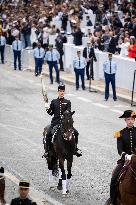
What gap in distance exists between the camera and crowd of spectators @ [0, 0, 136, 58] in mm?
38406

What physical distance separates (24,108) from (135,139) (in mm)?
15195

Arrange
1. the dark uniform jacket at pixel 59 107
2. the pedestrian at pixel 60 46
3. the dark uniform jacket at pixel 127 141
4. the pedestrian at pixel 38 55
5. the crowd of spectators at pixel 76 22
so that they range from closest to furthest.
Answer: the dark uniform jacket at pixel 127 141 → the dark uniform jacket at pixel 59 107 → the crowd of spectators at pixel 76 22 → the pedestrian at pixel 38 55 → the pedestrian at pixel 60 46

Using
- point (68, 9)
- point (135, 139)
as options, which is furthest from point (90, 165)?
point (68, 9)

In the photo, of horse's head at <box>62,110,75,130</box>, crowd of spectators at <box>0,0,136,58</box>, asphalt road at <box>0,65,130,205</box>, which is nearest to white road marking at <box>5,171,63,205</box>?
asphalt road at <box>0,65,130,205</box>

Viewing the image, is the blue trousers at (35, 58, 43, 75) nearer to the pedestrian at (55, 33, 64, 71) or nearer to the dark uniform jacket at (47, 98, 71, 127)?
the pedestrian at (55, 33, 64, 71)

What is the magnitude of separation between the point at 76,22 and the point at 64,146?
25.7 metres

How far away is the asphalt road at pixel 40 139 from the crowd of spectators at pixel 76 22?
11.1 feet

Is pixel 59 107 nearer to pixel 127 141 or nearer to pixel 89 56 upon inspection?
pixel 127 141

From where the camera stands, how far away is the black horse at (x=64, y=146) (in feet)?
58.2

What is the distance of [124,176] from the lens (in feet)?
48.5

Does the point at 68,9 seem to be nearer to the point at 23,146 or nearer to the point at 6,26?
the point at 6,26

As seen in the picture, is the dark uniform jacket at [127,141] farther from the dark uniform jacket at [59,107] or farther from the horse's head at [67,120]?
the dark uniform jacket at [59,107]

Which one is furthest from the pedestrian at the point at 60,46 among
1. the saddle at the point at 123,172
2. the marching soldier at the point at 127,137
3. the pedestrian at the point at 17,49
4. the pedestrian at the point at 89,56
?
the saddle at the point at 123,172

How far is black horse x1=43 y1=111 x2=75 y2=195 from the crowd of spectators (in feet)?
56.0
